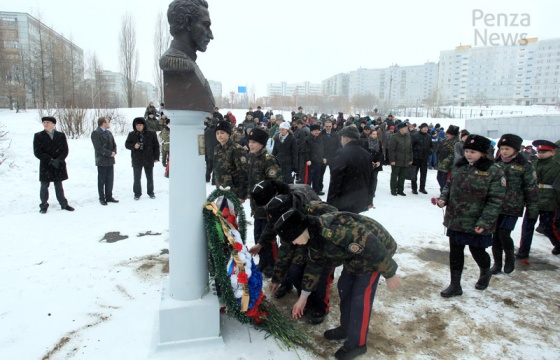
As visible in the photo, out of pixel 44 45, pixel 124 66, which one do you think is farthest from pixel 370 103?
pixel 44 45

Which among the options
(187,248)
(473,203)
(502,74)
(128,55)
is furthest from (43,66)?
(502,74)

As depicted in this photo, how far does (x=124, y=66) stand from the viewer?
29500mm

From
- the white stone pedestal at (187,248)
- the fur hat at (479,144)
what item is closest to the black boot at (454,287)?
the fur hat at (479,144)

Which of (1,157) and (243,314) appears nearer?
(243,314)

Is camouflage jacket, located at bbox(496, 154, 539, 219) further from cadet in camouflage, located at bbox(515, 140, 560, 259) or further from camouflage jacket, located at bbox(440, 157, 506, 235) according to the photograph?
camouflage jacket, located at bbox(440, 157, 506, 235)

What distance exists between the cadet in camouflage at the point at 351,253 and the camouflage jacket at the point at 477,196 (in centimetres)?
143

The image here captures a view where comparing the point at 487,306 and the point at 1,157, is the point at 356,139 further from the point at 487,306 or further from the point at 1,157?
the point at 1,157

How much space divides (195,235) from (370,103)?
80.6 meters

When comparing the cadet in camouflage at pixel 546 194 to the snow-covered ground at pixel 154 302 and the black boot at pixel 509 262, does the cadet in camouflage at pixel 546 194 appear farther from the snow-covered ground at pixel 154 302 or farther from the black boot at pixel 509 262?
the black boot at pixel 509 262

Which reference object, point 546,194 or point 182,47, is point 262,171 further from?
point 546,194

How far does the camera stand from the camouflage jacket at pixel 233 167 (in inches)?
190

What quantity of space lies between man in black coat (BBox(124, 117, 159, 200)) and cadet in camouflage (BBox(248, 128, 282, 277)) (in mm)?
4212

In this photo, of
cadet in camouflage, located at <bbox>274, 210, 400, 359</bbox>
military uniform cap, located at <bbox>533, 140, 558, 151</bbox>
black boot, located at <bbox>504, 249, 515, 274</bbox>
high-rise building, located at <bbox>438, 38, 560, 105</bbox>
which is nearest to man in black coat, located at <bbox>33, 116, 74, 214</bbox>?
cadet in camouflage, located at <bbox>274, 210, 400, 359</bbox>

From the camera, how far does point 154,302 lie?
3.60 m
